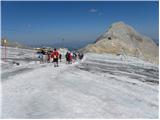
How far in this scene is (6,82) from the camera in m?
25.0

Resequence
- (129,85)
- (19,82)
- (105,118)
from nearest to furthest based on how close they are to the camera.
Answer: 1. (105,118)
2. (19,82)
3. (129,85)

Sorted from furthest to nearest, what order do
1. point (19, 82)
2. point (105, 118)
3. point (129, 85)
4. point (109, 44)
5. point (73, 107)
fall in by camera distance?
point (109, 44), point (129, 85), point (19, 82), point (73, 107), point (105, 118)

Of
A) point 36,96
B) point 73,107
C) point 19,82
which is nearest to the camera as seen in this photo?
point 73,107

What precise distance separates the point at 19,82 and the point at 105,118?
962 cm

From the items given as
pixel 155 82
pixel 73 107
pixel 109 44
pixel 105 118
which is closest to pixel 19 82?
pixel 73 107

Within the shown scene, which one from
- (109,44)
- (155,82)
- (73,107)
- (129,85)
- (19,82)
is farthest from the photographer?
(109,44)

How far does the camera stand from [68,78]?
28094mm

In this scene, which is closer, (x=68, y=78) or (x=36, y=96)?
(x=36, y=96)

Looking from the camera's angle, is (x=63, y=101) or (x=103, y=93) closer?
(x=63, y=101)

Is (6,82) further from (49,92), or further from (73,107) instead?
(73,107)

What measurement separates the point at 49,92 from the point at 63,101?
224cm

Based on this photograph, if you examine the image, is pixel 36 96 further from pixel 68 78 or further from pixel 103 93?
pixel 68 78

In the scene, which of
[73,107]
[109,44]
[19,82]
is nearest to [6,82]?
[19,82]

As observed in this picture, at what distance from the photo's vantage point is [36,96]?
20188 millimetres
